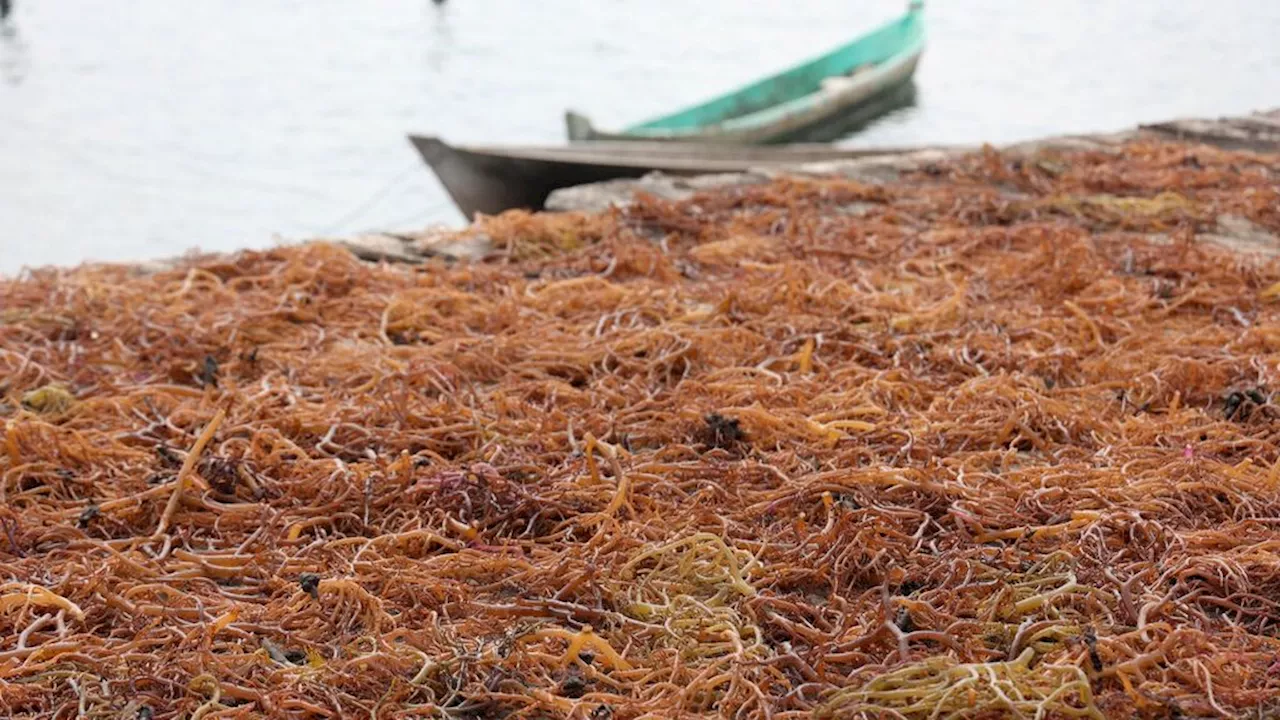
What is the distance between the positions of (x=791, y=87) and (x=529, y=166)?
7.30 meters

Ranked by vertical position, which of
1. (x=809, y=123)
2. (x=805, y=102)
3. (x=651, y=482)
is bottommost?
(x=651, y=482)

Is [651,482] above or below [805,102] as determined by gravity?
below

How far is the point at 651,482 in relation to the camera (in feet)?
11.3

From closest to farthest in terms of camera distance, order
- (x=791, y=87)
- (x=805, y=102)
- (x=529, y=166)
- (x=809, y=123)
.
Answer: (x=529, y=166)
(x=805, y=102)
(x=809, y=123)
(x=791, y=87)

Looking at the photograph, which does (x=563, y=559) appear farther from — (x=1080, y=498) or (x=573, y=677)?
(x=1080, y=498)

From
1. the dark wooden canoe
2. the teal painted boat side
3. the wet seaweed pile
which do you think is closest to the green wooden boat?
the teal painted boat side

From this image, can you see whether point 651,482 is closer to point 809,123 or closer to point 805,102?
point 805,102

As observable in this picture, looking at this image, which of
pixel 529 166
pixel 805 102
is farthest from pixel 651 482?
pixel 805 102

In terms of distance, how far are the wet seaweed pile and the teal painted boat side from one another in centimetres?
651

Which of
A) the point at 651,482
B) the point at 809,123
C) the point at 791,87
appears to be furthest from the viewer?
the point at 791,87

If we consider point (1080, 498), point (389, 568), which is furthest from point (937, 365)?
point (389, 568)

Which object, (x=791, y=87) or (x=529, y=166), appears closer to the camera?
(x=529, y=166)

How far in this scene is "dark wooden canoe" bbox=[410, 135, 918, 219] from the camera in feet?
26.7

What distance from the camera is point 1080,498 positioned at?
3.28m
